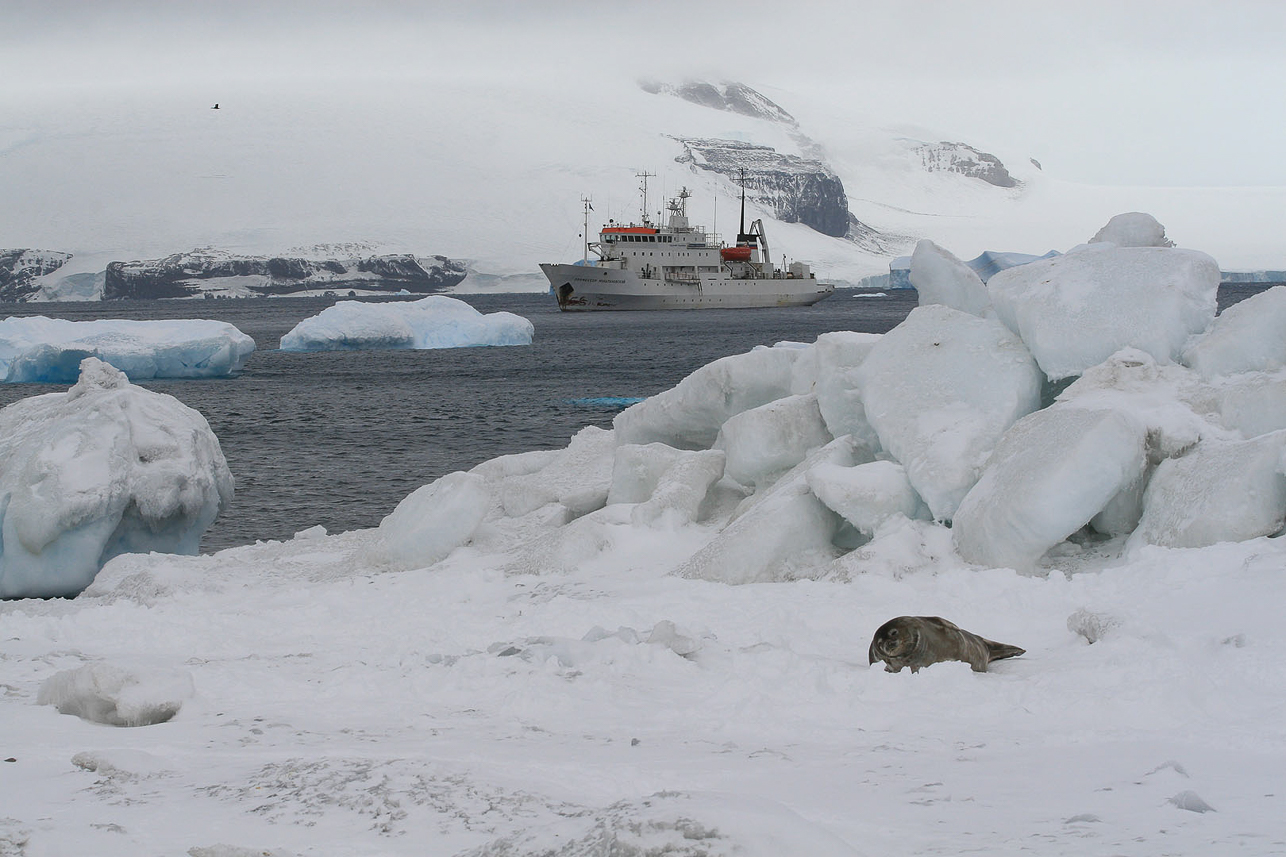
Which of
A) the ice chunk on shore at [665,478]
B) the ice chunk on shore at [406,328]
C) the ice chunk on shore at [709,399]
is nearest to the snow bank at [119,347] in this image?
the ice chunk on shore at [406,328]

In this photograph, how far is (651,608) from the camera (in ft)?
24.9

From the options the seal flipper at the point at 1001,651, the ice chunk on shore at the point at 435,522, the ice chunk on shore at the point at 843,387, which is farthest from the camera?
the ice chunk on shore at the point at 435,522

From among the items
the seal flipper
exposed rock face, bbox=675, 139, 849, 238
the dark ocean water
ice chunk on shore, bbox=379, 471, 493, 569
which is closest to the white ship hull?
the dark ocean water

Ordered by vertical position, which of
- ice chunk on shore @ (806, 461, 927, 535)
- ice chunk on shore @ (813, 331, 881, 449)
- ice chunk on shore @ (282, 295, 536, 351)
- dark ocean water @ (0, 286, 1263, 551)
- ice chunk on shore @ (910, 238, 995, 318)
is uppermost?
ice chunk on shore @ (910, 238, 995, 318)

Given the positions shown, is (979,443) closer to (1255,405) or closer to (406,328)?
(1255,405)

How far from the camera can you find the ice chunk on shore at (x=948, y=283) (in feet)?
36.7

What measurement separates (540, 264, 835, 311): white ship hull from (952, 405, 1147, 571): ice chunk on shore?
66.9m

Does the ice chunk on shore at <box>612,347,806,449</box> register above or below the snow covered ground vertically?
above

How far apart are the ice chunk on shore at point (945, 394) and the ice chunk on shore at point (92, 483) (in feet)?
23.4

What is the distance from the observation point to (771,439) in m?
10.2

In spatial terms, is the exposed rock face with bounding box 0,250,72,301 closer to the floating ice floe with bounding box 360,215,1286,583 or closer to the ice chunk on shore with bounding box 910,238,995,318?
the floating ice floe with bounding box 360,215,1286,583

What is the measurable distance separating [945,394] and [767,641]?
11.8 feet

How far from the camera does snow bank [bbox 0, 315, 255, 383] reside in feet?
113

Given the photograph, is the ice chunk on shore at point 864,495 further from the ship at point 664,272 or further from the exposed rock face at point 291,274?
the exposed rock face at point 291,274
